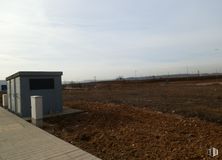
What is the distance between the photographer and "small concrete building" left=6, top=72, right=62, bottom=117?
12770mm

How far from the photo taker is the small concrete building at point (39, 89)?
41.9ft

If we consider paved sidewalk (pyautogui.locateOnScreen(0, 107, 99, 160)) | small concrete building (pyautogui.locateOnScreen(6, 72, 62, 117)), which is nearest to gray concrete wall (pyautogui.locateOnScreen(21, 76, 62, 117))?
small concrete building (pyautogui.locateOnScreen(6, 72, 62, 117))

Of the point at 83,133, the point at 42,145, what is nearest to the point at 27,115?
the point at 83,133

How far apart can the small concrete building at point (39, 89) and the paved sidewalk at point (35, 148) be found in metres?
4.27

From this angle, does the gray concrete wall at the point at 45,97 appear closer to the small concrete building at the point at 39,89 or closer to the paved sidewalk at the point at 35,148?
the small concrete building at the point at 39,89

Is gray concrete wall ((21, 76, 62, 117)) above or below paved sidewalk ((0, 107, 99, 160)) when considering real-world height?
above

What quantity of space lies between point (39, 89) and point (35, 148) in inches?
281

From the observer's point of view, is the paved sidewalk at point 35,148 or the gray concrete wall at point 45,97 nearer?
the paved sidewalk at point 35,148

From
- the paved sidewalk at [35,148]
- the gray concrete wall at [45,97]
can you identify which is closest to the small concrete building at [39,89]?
the gray concrete wall at [45,97]

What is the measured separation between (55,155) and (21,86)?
7.85 metres

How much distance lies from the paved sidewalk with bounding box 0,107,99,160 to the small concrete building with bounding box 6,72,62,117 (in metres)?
4.27

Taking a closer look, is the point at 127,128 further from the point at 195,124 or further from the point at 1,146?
the point at 1,146

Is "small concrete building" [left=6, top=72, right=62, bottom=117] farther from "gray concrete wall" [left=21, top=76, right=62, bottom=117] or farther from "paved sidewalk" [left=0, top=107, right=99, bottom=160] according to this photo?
"paved sidewalk" [left=0, top=107, right=99, bottom=160]

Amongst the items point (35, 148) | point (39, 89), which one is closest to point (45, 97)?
point (39, 89)
